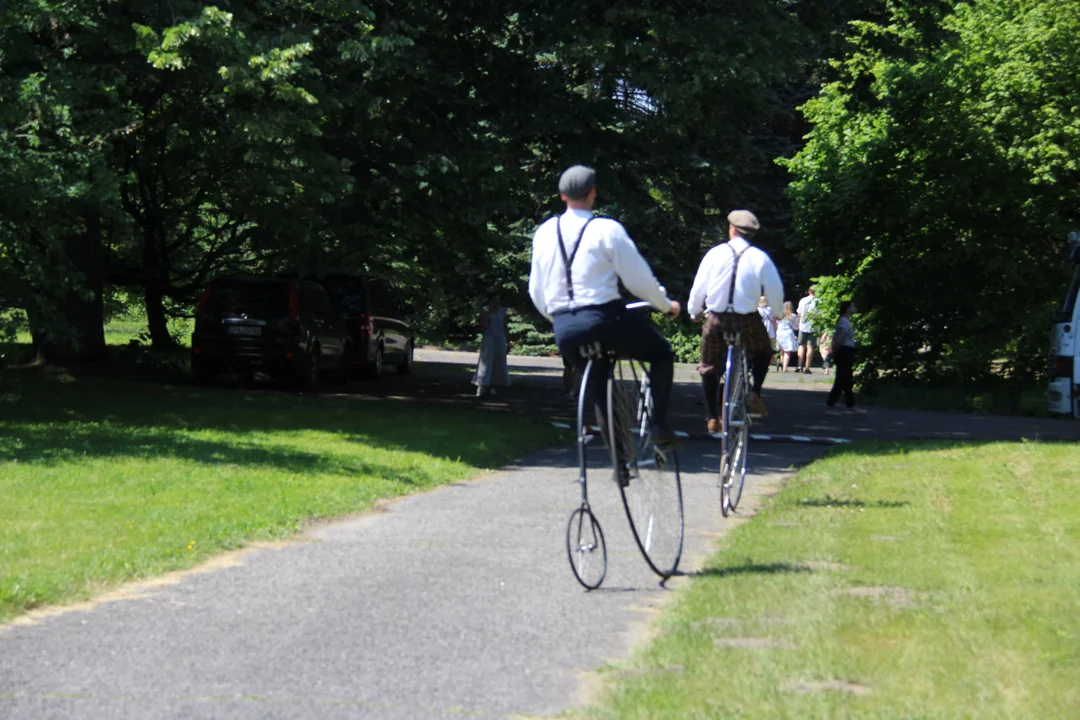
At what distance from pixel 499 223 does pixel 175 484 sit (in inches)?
397

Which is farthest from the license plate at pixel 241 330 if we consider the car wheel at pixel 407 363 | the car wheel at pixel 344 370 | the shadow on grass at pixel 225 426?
the car wheel at pixel 407 363

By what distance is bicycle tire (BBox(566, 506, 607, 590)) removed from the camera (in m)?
7.72

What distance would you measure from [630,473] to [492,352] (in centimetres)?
1850

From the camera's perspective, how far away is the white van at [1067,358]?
20109mm

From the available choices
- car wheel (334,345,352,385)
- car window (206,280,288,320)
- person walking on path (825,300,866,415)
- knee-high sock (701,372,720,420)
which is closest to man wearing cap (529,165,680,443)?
knee-high sock (701,372,720,420)

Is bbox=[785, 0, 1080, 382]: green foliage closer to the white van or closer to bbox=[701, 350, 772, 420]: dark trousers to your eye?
the white van

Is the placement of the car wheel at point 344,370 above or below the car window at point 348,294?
below

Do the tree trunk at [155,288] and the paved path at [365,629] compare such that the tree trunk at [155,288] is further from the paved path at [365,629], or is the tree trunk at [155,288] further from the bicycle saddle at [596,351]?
the bicycle saddle at [596,351]

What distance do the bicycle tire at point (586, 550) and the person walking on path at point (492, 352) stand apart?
18287mm

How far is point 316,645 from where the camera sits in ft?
20.9

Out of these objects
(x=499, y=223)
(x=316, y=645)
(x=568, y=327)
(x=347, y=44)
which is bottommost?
Result: (x=316, y=645)

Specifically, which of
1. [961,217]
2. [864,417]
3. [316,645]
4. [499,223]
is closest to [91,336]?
[499,223]

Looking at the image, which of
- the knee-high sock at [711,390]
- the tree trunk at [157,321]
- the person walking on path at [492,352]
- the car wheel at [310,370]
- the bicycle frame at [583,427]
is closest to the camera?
the bicycle frame at [583,427]

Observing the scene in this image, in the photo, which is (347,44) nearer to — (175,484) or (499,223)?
(499,223)
